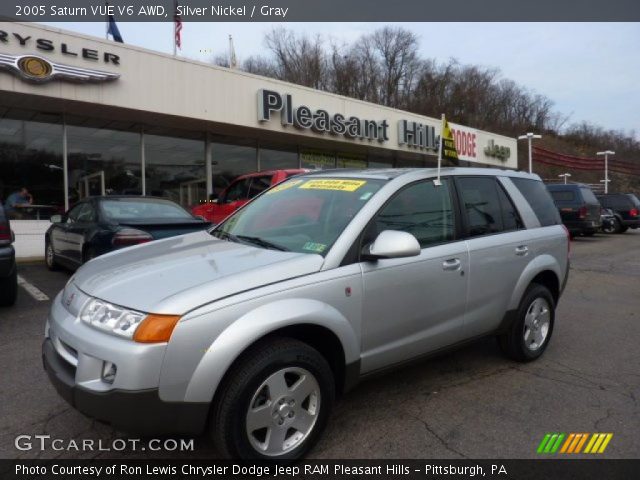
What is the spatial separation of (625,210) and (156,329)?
72.1 ft

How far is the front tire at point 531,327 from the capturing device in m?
4.20

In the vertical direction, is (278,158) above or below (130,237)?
above

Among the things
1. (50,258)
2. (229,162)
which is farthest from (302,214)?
(229,162)

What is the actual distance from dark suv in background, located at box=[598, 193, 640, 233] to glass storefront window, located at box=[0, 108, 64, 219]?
2003cm

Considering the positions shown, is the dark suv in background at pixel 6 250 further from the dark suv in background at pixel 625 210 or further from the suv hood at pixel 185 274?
the dark suv in background at pixel 625 210

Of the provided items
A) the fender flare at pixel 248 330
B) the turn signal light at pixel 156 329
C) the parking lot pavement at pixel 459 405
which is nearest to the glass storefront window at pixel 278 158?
the parking lot pavement at pixel 459 405

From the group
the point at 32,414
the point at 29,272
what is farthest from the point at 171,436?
the point at 29,272

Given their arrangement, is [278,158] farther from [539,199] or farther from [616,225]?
[616,225]

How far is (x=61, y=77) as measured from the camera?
407 inches

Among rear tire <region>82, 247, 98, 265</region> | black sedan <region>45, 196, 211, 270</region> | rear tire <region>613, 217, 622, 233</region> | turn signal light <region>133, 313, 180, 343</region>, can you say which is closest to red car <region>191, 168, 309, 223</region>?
black sedan <region>45, 196, 211, 270</region>

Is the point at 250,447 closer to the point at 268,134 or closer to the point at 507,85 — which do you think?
the point at 268,134

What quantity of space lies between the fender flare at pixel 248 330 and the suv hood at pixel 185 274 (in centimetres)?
16

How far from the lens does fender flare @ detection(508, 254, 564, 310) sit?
4078 mm

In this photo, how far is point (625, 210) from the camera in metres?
19.8
